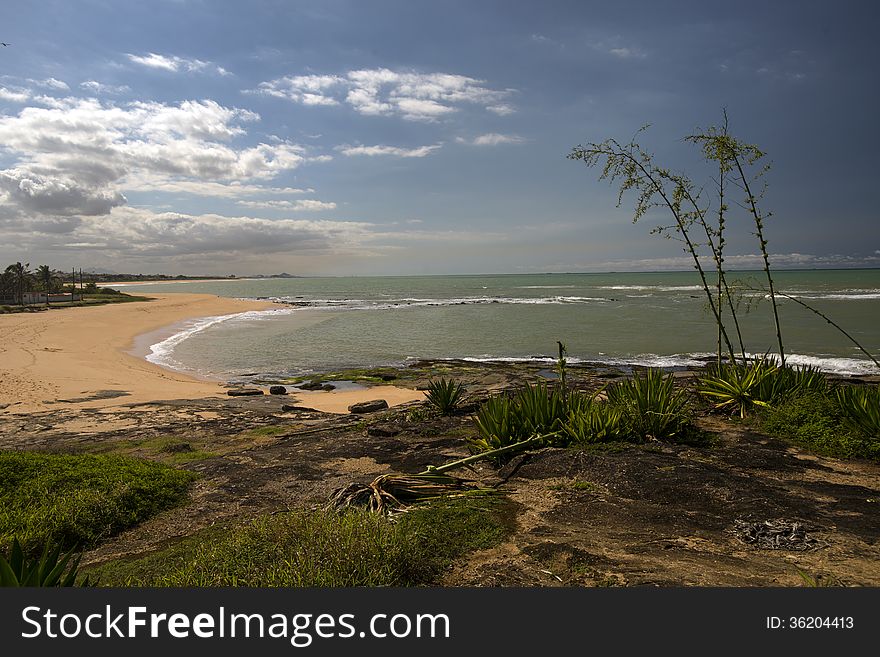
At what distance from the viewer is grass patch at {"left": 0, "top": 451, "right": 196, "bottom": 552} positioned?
4539 mm

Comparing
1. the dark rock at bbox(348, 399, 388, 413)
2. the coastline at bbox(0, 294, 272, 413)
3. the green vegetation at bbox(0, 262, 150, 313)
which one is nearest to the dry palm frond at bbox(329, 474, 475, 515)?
the dark rock at bbox(348, 399, 388, 413)

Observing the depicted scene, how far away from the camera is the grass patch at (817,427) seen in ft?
20.6

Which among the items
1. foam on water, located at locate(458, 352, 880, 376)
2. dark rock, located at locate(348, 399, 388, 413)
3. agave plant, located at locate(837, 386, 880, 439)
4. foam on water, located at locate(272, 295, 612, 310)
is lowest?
dark rock, located at locate(348, 399, 388, 413)

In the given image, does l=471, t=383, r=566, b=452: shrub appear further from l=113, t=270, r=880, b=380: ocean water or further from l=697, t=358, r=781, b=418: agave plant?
l=113, t=270, r=880, b=380: ocean water

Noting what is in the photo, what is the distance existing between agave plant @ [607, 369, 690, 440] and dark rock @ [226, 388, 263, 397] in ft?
40.6

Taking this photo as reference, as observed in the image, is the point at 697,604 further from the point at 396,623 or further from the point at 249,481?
the point at 249,481

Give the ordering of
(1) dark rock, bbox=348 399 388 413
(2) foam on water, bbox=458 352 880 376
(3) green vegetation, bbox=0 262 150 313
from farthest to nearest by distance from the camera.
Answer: (3) green vegetation, bbox=0 262 150 313, (2) foam on water, bbox=458 352 880 376, (1) dark rock, bbox=348 399 388 413

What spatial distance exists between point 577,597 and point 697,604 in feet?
1.94

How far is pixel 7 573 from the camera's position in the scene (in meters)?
2.87

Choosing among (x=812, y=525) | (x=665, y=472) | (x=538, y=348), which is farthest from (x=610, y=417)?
(x=538, y=348)

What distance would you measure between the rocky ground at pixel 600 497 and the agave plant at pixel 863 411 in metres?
0.78

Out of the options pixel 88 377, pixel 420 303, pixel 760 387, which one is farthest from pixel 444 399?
pixel 420 303

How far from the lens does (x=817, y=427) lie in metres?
6.86

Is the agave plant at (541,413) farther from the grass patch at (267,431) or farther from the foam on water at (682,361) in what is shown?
the foam on water at (682,361)
